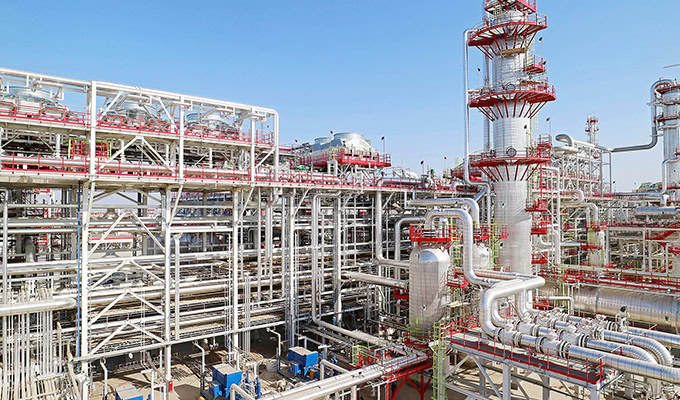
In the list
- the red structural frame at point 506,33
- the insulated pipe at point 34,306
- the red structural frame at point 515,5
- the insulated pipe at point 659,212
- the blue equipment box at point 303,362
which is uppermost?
the red structural frame at point 515,5

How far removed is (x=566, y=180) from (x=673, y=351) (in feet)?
76.4

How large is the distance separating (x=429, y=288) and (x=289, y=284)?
26.3 ft

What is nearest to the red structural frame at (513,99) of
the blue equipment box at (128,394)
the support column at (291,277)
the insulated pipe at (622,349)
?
the support column at (291,277)

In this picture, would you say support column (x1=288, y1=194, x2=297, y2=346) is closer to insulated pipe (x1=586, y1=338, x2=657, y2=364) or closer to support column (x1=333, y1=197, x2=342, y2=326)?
support column (x1=333, y1=197, x2=342, y2=326)

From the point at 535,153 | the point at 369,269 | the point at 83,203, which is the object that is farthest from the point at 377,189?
the point at 83,203

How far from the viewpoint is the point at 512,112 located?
926 inches

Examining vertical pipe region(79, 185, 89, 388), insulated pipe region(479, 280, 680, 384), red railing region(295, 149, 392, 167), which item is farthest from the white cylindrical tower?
vertical pipe region(79, 185, 89, 388)

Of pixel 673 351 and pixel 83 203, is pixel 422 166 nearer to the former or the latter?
pixel 673 351

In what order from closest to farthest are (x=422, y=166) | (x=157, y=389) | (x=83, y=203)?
(x=83, y=203) → (x=157, y=389) → (x=422, y=166)

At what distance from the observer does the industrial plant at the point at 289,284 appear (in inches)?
607

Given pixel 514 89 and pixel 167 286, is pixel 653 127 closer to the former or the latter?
pixel 514 89

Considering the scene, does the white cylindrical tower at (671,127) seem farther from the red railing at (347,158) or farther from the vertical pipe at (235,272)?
the vertical pipe at (235,272)

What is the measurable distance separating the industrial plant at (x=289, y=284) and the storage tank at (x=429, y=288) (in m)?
0.07

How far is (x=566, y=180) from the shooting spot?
4272 cm
